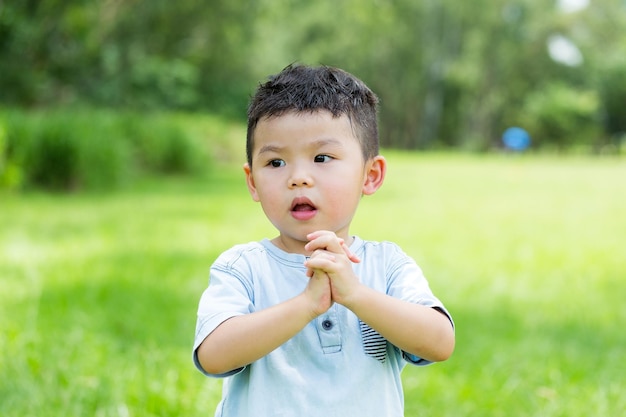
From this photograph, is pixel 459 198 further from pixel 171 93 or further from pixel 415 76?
pixel 415 76

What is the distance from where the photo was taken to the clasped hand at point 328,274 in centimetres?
149

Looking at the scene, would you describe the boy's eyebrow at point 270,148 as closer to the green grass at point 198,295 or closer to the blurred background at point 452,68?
the green grass at point 198,295

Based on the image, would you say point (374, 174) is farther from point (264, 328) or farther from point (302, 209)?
point (264, 328)

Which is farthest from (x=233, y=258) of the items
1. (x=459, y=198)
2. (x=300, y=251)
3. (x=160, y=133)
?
(x=160, y=133)

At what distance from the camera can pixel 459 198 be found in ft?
37.1

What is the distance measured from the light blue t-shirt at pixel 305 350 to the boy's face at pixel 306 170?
97 millimetres

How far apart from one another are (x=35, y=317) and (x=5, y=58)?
Answer: 11145 mm

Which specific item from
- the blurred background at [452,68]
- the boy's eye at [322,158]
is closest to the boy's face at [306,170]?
the boy's eye at [322,158]

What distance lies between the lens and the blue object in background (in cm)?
3947

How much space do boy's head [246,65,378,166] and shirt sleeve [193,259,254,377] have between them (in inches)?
9.9

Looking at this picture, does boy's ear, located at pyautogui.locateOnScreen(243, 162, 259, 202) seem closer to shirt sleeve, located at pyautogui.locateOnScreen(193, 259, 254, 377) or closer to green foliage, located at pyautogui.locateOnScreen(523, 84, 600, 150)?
shirt sleeve, located at pyautogui.locateOnScreen(193, 259, 254, 377)

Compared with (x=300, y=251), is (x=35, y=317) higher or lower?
lower

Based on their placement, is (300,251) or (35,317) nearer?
(300,251)

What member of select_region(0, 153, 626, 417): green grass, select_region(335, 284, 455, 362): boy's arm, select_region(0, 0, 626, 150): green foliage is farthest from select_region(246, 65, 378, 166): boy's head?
select_region(0, 0, 626, 150): green foliage
